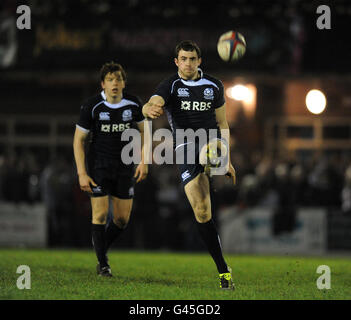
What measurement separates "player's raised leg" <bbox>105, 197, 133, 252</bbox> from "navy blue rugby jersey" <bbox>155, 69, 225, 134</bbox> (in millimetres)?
1614

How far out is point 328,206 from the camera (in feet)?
60.2

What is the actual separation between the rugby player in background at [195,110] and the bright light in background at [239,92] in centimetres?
1591

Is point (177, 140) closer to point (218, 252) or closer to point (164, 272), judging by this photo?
point (218, 252)

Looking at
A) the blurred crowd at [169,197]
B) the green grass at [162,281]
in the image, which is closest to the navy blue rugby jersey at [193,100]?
the green grass at [162,281]

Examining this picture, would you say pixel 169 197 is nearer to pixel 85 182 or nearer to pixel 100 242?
pixel 100 242

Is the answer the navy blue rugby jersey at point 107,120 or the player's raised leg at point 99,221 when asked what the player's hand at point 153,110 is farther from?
the player's raised leg at point 99,221

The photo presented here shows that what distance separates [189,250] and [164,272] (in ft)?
25.9

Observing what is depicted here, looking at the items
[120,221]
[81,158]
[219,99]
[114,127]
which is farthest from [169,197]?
[219,99]

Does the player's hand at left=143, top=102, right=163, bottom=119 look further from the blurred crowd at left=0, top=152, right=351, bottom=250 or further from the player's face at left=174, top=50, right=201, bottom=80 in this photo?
the blurred crowd at left=0, top=152, right=351, bottom=250

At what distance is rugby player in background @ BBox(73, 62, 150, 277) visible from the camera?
938cm

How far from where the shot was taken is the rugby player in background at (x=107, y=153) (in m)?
9.38

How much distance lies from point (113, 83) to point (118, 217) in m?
1.75

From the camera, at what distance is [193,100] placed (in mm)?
8414
